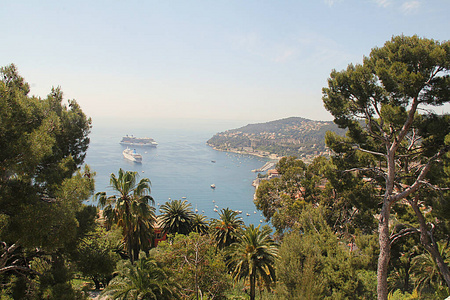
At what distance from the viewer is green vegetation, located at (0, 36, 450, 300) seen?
4375 mm

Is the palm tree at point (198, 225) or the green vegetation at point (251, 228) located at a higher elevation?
the green vegetation at point (251, 228)

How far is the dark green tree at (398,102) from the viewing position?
637cm

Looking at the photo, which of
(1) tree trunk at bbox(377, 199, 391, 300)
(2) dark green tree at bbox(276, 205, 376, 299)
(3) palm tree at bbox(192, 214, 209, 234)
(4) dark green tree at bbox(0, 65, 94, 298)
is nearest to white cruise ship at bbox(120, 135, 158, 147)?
(3) palm tree at bbox(192, 214, 209, 234)

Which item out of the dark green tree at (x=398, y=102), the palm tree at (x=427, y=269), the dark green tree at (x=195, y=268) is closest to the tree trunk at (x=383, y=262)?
the dark green tree at (x=398, y=102)

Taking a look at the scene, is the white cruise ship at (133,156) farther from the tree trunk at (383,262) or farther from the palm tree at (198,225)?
the tree trunk at (383,262)

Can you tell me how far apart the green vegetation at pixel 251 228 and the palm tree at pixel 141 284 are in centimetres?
3

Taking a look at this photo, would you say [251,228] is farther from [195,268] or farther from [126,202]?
[126,202]

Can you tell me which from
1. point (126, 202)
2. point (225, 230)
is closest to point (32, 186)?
point (126, 202)

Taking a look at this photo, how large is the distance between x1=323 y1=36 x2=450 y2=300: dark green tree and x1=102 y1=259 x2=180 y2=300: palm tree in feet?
19.1

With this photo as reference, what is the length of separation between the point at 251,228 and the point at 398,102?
6.28 metres

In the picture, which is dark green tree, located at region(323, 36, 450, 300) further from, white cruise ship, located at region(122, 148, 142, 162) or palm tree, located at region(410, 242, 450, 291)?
white cruise ship, located at region(122, 148, 142, 162)

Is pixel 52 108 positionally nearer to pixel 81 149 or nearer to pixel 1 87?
pixel 81 149

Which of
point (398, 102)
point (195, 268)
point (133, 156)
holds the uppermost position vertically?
point (398, 102)

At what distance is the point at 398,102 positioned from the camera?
6.93 metres
